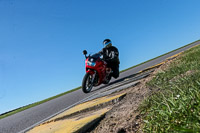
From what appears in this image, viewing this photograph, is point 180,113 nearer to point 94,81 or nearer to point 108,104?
point 108,104

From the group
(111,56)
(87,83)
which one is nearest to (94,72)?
(87,83)

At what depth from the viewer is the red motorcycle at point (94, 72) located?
6.19 m

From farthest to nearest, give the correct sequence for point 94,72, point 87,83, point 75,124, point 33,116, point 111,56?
point 111,56
point 94,72
point 87,83
point 33,116
point 75,124

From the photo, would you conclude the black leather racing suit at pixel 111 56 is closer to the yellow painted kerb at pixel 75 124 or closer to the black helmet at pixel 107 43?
the black helmet at pixel 107 43

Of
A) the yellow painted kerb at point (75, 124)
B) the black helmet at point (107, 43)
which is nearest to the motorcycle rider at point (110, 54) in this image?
the black helmet at point (107, 43)

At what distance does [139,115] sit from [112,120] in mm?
261

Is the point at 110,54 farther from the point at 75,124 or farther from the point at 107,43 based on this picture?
the point at 75,124

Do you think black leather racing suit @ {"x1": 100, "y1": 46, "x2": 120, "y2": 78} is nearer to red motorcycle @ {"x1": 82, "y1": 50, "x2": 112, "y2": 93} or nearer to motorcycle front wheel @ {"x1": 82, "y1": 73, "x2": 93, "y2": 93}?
red motorcycle @ {"x1": 82, "y1": 50, "x2": 112, "y2": 93}

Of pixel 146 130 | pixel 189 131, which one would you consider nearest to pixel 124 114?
pixel 146 130

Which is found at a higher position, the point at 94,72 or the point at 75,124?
the point at 94,72

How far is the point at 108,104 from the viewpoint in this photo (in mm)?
2547

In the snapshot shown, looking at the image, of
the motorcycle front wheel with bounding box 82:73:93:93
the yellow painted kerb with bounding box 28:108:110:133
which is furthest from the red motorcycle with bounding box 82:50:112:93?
the yellow painted kerb with bounding box 28:108:110:133

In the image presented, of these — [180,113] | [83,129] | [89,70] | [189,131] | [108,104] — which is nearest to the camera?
[189,131]

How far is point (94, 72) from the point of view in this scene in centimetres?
645
